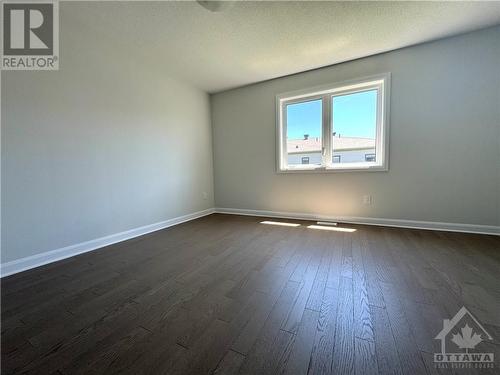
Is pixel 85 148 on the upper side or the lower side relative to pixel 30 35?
lower

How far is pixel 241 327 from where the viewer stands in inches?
43.1

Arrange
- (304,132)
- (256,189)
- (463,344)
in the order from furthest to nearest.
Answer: (256,189)
(304,132)
(463,344)

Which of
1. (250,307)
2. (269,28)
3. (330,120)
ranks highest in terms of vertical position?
(269,28)

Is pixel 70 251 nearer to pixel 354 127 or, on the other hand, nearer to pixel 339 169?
pixel 339 169

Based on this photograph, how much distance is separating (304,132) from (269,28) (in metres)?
1.65

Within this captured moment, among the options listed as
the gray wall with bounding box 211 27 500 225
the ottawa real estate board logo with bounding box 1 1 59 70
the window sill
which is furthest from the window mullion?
the ottawa real estate board logo with bounding box 1 1 59 70

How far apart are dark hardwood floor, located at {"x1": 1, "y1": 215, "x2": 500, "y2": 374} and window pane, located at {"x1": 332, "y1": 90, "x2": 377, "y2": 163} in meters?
1.45

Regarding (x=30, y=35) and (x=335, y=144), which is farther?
(x=335, y=144)

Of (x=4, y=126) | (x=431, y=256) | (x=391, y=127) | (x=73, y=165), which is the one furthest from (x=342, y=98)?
(x=4, y=126)

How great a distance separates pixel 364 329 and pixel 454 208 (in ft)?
8.59

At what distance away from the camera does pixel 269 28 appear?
220 cm

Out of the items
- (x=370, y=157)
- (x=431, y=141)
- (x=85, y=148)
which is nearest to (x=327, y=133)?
(x=370, y=157)

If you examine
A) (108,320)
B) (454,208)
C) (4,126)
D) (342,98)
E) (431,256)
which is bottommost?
(108,320)

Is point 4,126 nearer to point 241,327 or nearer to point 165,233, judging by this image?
point 165,233
